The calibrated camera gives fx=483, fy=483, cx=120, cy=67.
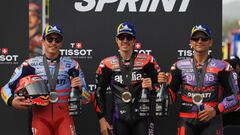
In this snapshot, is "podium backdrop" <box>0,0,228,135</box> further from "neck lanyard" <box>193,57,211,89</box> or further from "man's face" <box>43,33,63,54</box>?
"neck lanyard" <box>193,57,211,89</box>

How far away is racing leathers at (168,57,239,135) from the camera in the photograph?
563 centimetres

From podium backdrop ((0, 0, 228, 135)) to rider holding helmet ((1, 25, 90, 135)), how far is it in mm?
1258

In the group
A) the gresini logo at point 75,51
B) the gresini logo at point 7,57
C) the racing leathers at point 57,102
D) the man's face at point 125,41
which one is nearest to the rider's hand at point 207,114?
the man's face at point 125,41

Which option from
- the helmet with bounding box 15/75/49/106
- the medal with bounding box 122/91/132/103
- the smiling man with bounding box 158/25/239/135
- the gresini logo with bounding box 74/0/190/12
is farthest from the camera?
the gresini logo with bounding box 74/0/190/12

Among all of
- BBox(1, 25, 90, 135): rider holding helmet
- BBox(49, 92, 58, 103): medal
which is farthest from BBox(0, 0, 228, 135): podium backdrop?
BBox(49, 92, 58, 103): medal

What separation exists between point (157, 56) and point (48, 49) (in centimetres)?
195

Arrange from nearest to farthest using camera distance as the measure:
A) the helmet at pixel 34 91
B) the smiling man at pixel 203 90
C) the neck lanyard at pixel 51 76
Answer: the helmet at pixel 34 91 → the smiling man at pixel 203 90 → the neck lanyard at pixel 51 76

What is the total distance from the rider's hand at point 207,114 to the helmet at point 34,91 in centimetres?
179

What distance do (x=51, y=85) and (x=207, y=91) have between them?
1.85m

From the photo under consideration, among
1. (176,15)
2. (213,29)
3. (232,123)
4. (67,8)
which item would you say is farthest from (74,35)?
(232,123)

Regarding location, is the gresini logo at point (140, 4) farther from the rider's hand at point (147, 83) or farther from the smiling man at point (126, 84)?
the rider's hand at point (147, 83)

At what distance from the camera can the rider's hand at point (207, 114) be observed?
218 inches

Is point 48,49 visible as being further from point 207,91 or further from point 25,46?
point 207,91

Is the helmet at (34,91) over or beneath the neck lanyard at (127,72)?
beneath
